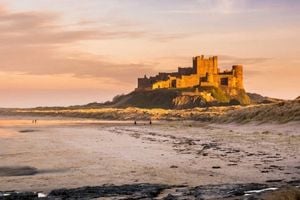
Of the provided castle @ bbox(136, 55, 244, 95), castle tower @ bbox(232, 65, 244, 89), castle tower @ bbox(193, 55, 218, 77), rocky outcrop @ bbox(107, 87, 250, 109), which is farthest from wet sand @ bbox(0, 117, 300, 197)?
castle tower @ bbox(232, 65, 244, 89)

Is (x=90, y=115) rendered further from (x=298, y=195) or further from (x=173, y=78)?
(x=298, y=195)

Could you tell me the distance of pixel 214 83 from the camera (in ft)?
473

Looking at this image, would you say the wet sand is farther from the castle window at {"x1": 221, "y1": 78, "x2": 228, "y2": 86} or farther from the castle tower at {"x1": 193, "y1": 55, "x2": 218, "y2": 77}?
the castle window at {"x1": 221, "y1": 78, "x2": 228, "y2": 86}

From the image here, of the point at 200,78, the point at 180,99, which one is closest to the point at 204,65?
the point at 200,78

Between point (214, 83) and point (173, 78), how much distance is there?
1243 cm

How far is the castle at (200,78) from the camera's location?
14425 centimetres

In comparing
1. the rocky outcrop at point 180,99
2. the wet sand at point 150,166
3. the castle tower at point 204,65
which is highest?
the castle tower at point 204,65

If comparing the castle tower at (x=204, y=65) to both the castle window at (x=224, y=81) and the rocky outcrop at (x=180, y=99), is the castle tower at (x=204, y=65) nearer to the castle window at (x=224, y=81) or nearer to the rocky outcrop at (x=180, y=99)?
the castle window at (x=224, y=81)

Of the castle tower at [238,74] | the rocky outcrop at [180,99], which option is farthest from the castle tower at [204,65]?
the rocky outcrop at [180,99]

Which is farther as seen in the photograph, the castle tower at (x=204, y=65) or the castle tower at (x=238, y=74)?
the castle tower at (x=238, y=74)

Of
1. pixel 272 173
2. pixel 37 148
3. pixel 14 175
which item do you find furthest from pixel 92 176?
pixel 37 148

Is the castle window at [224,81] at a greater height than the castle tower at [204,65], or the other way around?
the castle tower at [204,65]

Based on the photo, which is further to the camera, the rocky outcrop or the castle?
the castle

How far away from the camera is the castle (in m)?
144
